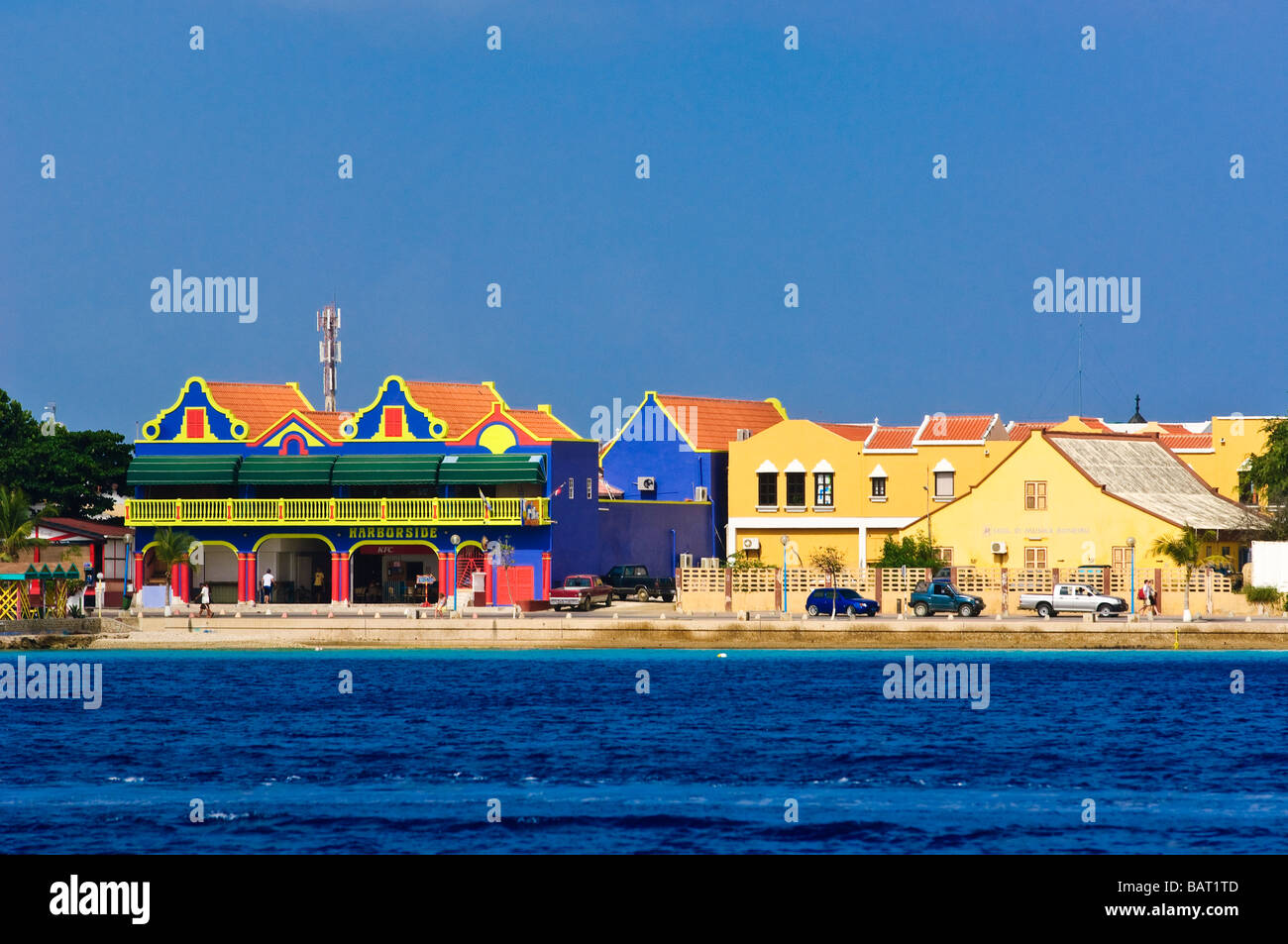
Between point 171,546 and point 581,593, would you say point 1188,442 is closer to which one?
point 581,593

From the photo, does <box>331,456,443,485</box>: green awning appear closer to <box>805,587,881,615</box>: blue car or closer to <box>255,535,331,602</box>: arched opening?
<box>255,535,331,602</box>: arched opening

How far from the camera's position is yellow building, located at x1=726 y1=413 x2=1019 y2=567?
7706 centimetres

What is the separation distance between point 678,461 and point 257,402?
20.8m

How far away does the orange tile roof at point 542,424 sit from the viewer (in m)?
73.8

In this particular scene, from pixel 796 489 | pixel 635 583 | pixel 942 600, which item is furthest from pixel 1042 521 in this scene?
pixel 635 583

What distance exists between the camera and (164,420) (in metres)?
75.7

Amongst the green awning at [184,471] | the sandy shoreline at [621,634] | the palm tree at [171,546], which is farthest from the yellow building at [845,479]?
the palm tree at [171,546]

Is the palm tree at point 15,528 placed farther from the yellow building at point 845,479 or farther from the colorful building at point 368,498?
the yellow building at point 845,479

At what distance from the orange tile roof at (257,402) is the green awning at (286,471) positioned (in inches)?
77.5

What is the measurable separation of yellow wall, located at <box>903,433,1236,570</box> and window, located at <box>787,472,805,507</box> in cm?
686

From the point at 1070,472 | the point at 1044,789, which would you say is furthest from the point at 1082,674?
the point at 1044,789

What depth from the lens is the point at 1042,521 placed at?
234 ft

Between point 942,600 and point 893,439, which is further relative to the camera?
point 893,439
